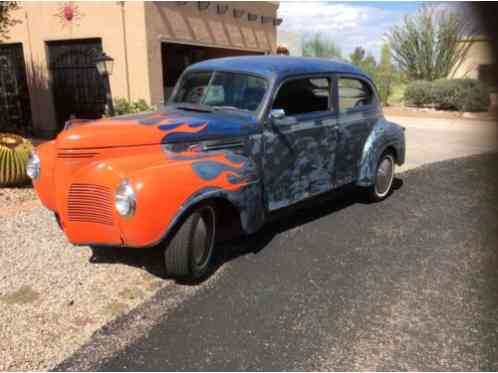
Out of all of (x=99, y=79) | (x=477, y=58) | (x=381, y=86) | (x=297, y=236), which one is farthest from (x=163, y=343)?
(x=381, y=86)

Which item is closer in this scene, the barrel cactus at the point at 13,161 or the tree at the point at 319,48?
the barrel cactus at the point at 13,161

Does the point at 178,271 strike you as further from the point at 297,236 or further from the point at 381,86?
the point at 381,86

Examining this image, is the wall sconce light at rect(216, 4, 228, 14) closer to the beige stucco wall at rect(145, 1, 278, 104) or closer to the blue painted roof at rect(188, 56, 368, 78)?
the beige stucco wall at rect(145, 1, 278, 104)

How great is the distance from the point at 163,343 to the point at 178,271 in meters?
0.79

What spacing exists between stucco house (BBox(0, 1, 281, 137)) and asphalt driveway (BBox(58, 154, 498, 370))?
7.78 m

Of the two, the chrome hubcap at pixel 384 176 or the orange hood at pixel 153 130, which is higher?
the orange hood at pixel 153 130

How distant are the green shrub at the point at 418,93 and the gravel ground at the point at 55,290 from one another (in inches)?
654

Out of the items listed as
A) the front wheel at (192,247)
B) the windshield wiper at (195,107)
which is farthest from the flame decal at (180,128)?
the front wheel at (192,247)

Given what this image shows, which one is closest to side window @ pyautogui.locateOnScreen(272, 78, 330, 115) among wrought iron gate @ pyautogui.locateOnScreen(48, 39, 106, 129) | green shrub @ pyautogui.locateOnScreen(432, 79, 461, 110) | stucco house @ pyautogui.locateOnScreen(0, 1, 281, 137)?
stucco house @ pyautogui.locateOnScreen(0, 1, 281, 137)

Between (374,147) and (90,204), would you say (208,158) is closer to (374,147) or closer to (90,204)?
(90,204)

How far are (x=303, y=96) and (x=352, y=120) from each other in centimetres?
84

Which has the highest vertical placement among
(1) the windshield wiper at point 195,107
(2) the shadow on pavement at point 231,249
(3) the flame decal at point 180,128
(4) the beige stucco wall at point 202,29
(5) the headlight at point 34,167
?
(4) the beige stucco wall at point 202,29

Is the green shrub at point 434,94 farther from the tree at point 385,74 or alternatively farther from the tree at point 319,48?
the tree at point 319,48

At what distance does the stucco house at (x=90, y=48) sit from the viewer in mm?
11297
